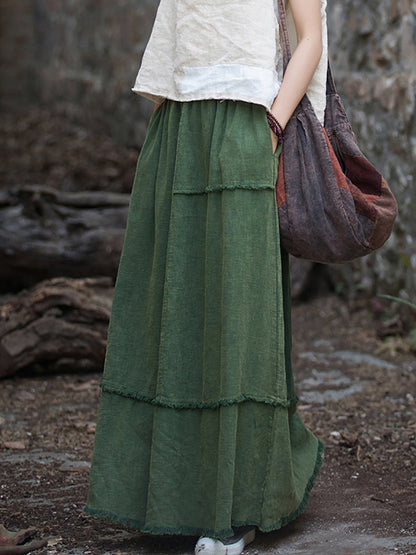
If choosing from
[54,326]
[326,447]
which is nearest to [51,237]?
[54,326]

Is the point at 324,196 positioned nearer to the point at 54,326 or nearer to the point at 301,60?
the point at 301,60

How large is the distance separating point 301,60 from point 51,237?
268cm

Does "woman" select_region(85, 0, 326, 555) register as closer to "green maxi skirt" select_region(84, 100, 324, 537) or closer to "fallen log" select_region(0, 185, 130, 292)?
"green maxi skirt" select_region(84, 100, 324, 537)

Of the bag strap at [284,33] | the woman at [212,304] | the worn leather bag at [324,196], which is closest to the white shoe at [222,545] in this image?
the woman at [212,304]

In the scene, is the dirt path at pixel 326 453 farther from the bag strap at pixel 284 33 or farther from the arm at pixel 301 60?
the bag strap at pixel 284 33

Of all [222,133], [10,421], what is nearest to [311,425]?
[10,421]

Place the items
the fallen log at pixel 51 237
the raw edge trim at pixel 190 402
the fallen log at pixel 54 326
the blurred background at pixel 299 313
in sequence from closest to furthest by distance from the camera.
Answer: the raw edge trim at pixel 190 402
the blurred background at pixel 299 313
the fallen log at pixel 54 326
the fallen log at pixel 51 237

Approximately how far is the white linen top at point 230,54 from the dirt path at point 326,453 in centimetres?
113

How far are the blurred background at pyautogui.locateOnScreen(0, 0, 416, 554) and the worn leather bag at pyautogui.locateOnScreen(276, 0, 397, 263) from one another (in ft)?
2.71

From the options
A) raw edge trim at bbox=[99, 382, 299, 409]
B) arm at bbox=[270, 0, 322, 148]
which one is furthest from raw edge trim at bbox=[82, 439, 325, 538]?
arm at bbox=[270, 0, 322, 148]

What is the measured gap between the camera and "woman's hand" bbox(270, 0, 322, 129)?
6.40 ft

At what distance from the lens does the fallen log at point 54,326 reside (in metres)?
3.63

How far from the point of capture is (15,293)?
4.57 metres

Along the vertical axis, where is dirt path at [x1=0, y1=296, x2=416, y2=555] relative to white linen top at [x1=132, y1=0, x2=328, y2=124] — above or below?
below
